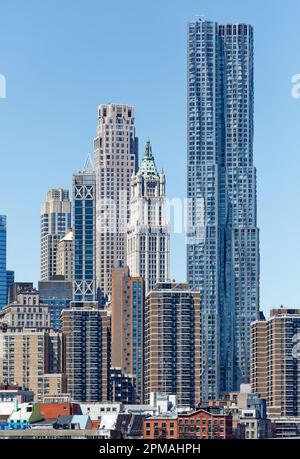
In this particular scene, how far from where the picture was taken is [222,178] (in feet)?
172

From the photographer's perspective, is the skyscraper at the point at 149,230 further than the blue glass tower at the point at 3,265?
Yes

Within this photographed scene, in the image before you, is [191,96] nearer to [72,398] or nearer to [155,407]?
[72,398]

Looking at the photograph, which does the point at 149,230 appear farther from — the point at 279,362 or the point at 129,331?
the point at 279,362

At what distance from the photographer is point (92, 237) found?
48.0 metres

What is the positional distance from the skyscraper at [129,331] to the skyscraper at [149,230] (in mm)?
986

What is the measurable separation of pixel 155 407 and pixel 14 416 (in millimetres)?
10905

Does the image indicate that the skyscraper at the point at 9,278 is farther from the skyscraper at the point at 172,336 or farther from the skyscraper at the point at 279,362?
the skyscraper at the point at 279,362

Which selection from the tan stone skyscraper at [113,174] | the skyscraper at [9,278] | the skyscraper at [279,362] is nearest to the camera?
the skyscraper at [279,362]

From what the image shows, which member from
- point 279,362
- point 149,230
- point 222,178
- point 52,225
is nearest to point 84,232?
point 52,225

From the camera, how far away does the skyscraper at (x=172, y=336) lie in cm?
4016

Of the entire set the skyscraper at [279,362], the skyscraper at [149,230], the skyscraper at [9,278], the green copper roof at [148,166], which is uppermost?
the green copper roof at [148,166]

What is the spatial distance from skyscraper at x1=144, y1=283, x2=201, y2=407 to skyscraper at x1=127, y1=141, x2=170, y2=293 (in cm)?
205

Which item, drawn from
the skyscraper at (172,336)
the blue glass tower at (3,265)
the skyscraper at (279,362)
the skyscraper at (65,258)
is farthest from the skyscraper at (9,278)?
the skyscraper at (279,362)

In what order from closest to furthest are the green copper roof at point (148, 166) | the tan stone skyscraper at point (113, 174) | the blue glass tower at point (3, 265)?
the blue glass tower at point (3, 265) < the green copper roof at point (148, 166) < the tan stone skyscraper at point (113, 174)
